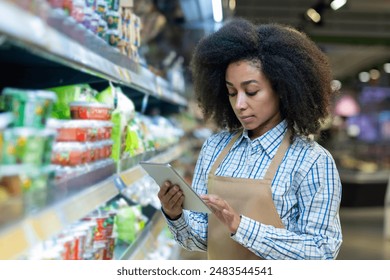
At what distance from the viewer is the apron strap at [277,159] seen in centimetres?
163

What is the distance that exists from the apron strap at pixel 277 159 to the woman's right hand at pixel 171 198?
23 cm

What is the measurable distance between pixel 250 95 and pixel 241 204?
0.28 m

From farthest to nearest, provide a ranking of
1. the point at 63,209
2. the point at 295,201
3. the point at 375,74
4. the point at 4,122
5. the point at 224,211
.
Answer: the point at 375,74, the point at 295,201, the point at 224,211, the point at 63,209, the point at 4,122

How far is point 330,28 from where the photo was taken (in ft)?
42.9

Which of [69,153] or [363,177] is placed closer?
[69,153]

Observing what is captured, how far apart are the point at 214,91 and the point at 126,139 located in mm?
656

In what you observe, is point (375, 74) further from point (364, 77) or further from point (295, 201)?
point (295, 201)

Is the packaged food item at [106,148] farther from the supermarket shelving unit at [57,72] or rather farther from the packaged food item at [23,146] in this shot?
the packaged food item at [23,146]

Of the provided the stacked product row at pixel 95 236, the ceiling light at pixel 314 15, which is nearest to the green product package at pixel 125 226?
the stacked product row at pixel 95 236

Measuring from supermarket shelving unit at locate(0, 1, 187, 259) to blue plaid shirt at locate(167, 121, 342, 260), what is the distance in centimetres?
32

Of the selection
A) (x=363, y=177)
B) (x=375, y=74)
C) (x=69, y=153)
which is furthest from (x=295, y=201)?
(x=375, y=74)

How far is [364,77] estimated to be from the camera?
1788 cm

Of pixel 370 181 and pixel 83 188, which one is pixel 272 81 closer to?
pixel 83 188
